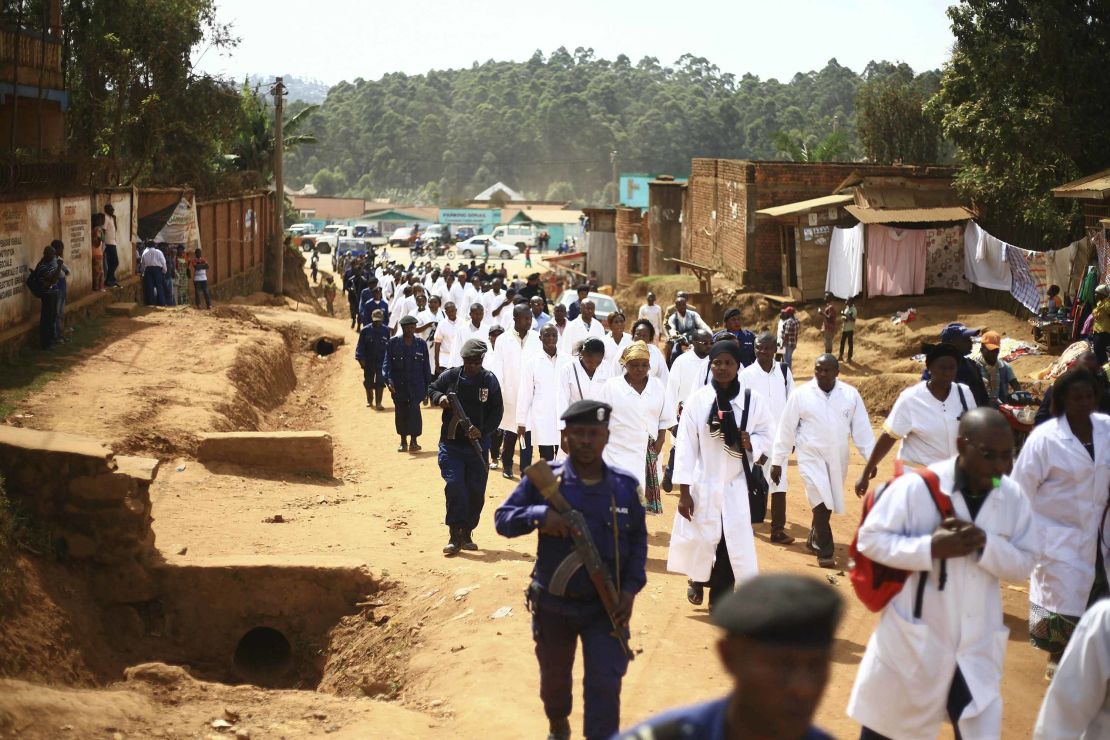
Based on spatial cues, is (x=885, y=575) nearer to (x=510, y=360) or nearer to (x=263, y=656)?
(x=263, y=656)

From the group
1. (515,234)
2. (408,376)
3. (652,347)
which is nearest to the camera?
(652,347)

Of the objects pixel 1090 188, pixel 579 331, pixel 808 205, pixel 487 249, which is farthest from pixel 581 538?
pixel 487 249

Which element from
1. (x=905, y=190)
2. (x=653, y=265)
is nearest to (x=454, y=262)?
(x=653, y=265)

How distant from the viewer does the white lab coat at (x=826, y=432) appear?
930cm

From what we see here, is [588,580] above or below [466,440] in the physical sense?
above

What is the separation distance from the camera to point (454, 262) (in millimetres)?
63219

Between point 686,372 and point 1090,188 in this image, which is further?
point 1090,188

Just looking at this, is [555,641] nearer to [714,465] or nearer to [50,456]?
[714,465]

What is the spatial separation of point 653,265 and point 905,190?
1508 centimetres

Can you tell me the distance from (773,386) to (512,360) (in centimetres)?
388

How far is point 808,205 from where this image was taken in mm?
27016

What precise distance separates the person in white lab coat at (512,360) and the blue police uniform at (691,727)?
34.3 feet

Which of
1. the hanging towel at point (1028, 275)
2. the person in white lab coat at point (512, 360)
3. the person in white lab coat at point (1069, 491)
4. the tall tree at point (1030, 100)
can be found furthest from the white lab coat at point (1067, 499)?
the hanging towel at point (1028, 275)

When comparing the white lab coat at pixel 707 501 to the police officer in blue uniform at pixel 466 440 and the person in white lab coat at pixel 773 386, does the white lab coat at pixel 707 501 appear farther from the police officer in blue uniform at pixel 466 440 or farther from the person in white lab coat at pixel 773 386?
the person in white lab coat at pixel 773 386
